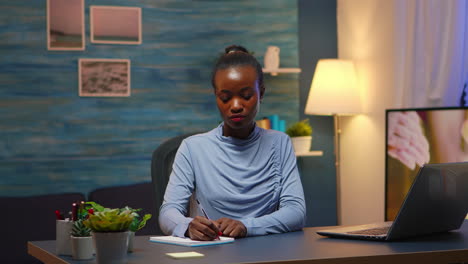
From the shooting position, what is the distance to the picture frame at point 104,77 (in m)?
4.45

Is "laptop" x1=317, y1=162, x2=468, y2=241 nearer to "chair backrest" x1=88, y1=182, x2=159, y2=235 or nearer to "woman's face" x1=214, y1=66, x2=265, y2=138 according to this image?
"woman's face" x1=214, y1=66, x2=265, y2=138

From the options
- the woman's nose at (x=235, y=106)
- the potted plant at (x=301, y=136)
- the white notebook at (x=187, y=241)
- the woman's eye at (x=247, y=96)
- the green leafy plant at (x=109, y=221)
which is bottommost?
the white notebook at (x=187, y=241)

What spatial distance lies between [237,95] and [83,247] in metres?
0.72

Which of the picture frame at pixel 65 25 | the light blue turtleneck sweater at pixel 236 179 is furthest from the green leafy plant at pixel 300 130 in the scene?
the light blue turtleneck sweater at pixel 236 179

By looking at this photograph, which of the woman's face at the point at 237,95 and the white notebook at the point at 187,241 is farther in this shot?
the woman's face at the point at 237,95

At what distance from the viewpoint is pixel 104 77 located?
448 centimetres

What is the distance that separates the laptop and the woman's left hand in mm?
213

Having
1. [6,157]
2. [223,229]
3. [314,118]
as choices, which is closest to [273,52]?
[314,118]

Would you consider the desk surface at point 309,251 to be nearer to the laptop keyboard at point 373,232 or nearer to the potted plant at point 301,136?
the laptop keyboard at point 373,232

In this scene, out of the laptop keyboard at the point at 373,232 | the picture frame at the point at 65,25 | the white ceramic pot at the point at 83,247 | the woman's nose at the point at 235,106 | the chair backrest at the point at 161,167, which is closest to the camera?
the white ceramic pot at the point at 83,247

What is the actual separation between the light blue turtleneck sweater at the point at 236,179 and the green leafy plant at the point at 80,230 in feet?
1.50

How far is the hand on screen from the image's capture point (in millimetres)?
3801

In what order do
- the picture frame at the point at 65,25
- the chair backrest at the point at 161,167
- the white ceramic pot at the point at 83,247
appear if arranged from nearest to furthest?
the white ceramic pot at the point at 83,247 → the chair backrest at the point at 161,167 → the picture frame at the point at 65,25

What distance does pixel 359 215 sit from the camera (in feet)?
15.4
